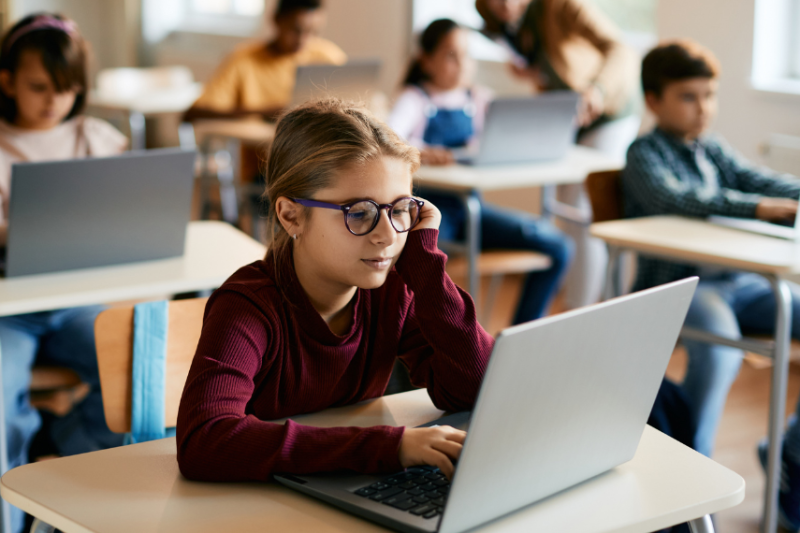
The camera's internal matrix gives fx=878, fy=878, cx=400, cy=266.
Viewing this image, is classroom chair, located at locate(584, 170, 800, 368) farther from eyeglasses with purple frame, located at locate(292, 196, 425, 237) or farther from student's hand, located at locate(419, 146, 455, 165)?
eyeglasses with purple frame, located at locate(292, 196, 425, 237)

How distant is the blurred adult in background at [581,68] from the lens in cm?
325

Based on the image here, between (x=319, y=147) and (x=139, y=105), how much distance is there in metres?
3.53

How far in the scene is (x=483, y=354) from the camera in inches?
44.7

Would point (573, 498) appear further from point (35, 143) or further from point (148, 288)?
point (35, 143)

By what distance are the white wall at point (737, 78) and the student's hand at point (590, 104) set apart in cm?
48

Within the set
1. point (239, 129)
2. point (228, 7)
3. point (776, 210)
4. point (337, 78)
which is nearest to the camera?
point (776, 210)

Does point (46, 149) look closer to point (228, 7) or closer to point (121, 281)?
point (121, 281)

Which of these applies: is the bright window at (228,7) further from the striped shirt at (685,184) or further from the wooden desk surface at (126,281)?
the wooden desk surface at (126,281)

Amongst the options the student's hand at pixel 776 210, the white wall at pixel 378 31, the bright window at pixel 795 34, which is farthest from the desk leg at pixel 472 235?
the white wall at pixel 378 31

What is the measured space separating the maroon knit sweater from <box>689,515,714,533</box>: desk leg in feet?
1.00

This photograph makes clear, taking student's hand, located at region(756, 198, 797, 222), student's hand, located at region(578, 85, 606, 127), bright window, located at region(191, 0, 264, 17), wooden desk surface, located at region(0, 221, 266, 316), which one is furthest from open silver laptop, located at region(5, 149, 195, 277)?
bright window, located at region(191, 0, 264, 17)

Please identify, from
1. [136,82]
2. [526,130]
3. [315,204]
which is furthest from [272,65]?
[315,204]

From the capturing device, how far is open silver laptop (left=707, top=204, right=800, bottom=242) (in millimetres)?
2014

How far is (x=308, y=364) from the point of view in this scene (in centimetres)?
113
